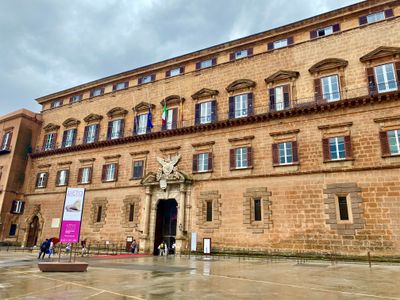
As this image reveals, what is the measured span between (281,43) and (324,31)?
350 cm

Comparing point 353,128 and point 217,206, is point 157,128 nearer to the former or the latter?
point 217,206

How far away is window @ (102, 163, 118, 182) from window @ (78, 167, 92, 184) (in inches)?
81.4

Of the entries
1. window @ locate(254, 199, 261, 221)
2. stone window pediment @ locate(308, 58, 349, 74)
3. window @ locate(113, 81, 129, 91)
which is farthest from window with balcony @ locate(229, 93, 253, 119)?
window @ locate(113, 81, 129, 91)

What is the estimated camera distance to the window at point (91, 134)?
3362cm

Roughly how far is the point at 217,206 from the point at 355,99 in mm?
12759

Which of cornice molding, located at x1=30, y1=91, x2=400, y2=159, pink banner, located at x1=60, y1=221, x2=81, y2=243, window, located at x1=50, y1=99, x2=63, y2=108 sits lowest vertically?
pink banner, located at x1=60, y1=221, x2=81, y2=243

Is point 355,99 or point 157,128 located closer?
point 355,99

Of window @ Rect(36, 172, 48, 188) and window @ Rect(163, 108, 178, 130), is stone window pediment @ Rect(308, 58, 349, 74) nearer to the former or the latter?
window @ Rect(163, 108, 178, 130)

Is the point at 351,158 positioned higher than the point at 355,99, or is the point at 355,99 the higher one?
the point at 355,99

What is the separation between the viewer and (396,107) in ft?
65.5

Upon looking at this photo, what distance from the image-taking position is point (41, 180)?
117ft

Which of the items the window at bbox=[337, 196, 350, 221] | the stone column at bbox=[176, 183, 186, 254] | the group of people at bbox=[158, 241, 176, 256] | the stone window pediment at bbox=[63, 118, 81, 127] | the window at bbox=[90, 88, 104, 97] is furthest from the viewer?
the window at bbox=[90, 88, 104, 97]

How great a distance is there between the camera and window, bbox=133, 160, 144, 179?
95.2 ft

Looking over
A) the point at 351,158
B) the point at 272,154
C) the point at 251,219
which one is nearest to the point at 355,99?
the point at 351,158
